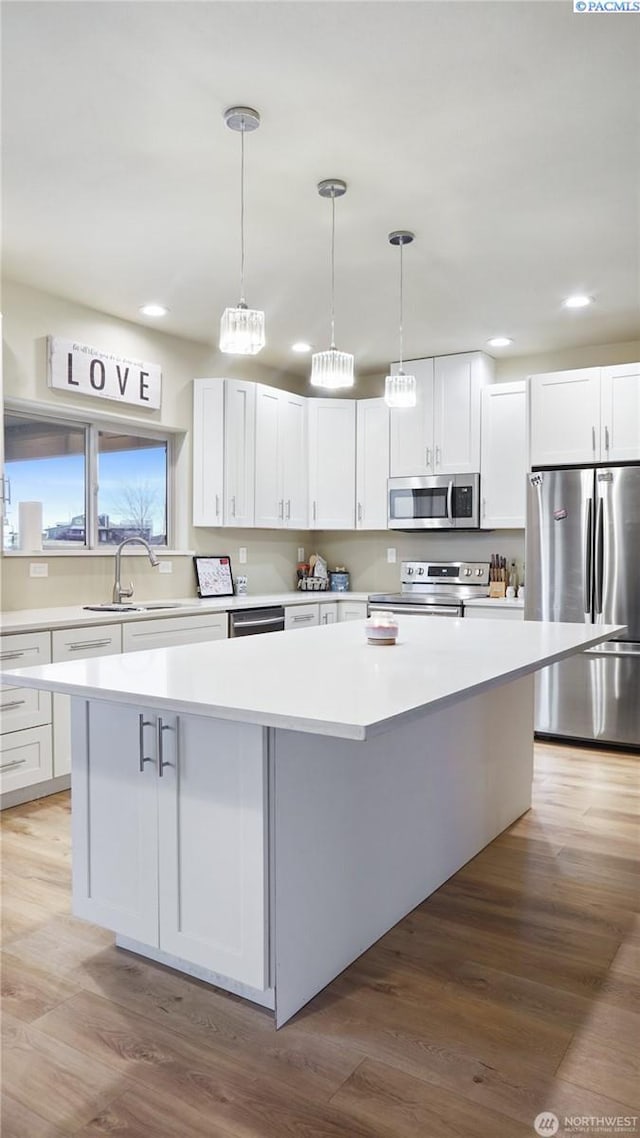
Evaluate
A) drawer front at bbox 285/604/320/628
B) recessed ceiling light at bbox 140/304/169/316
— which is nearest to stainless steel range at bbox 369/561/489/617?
drawer front at bbox 285/604/320/628

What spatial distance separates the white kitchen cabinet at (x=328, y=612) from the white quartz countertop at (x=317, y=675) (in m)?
2.35

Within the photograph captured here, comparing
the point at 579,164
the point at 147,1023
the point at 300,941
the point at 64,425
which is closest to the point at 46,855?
the point at 147,1023

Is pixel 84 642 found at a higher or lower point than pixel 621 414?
lower

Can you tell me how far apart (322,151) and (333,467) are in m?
3.15

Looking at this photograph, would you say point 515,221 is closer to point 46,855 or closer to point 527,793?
point 527,793

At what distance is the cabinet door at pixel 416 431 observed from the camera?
17.7ft

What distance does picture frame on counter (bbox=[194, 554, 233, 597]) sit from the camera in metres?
5.12

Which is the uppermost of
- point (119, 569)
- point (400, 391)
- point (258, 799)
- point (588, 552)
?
point (400, 391)

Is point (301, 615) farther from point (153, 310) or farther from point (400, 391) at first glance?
point (400, 391)

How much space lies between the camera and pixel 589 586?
448cm

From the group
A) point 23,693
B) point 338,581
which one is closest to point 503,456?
point 338,581

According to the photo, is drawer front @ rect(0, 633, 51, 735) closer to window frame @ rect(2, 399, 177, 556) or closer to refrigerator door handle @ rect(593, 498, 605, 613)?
window frame @ rect(2, 399, 177, 556)

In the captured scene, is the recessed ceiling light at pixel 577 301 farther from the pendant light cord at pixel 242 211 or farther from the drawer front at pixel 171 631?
the drawer front at pixel 171 631

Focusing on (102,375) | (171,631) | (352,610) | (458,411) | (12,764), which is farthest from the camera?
(352,610)
